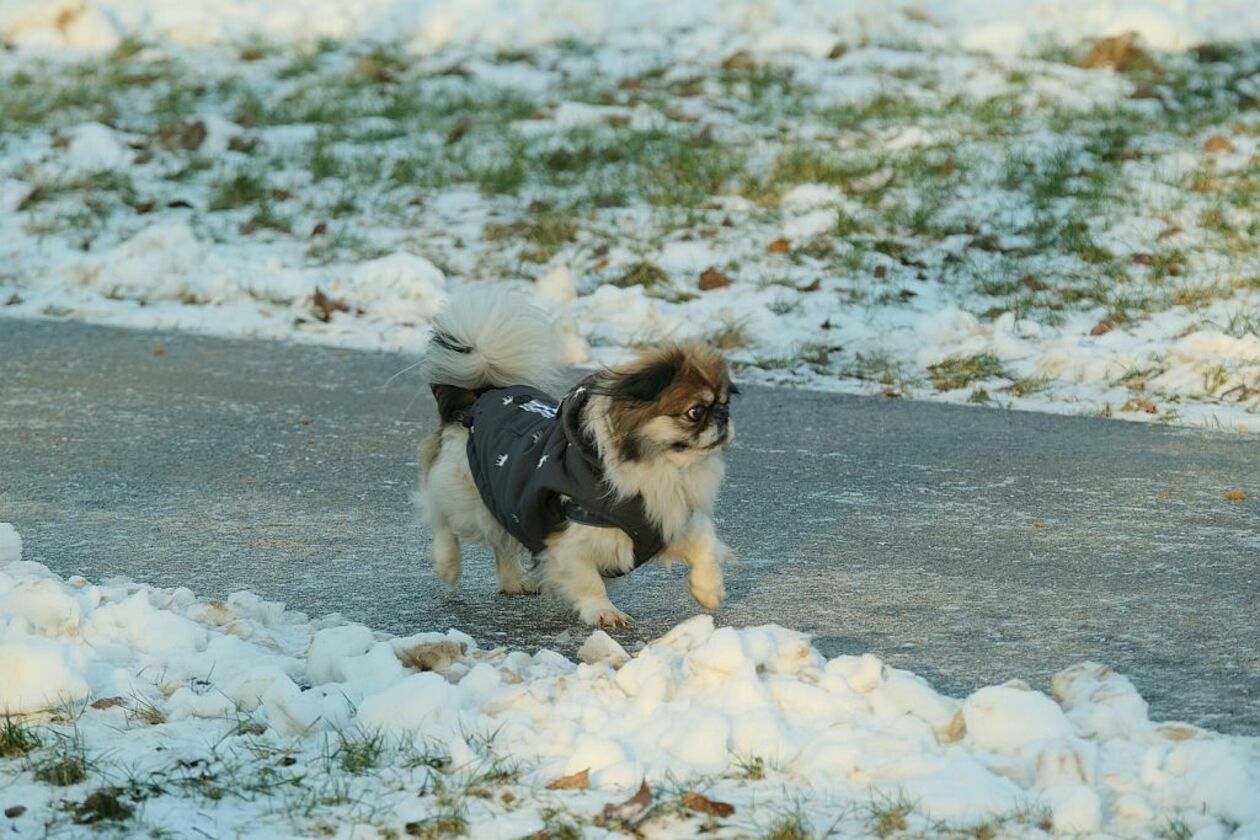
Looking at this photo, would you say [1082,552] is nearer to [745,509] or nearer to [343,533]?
[745,509]

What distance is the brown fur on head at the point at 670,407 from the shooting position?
453cm

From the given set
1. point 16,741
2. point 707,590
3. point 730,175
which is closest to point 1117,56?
point 730,175

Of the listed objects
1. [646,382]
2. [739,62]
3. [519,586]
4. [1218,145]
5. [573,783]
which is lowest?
[519,586]

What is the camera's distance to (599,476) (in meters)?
4.64

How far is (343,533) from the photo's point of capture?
18.6 ft

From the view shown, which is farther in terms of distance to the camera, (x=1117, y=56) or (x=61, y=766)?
(x=1117, y=56)

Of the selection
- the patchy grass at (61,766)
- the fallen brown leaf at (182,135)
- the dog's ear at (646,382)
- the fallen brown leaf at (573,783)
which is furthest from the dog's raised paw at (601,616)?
the fallen brown leaf at (182,135)

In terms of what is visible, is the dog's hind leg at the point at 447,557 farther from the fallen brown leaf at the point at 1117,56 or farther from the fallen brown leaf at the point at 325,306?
the fallen brown leaf at the point at 1117,56

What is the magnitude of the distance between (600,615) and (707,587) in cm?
29

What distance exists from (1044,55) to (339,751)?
11889mm

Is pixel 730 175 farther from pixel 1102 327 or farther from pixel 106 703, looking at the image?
pixel 106 703

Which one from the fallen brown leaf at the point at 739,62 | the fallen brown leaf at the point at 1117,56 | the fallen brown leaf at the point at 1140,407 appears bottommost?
the fallen brown leaf at the point at 1140,407

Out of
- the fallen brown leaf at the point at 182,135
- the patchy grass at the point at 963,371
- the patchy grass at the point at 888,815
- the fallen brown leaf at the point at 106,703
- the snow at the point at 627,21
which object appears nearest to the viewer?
the patchy grass at the point at 888,815

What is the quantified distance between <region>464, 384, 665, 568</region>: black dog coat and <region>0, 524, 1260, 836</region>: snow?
0.61 meters
